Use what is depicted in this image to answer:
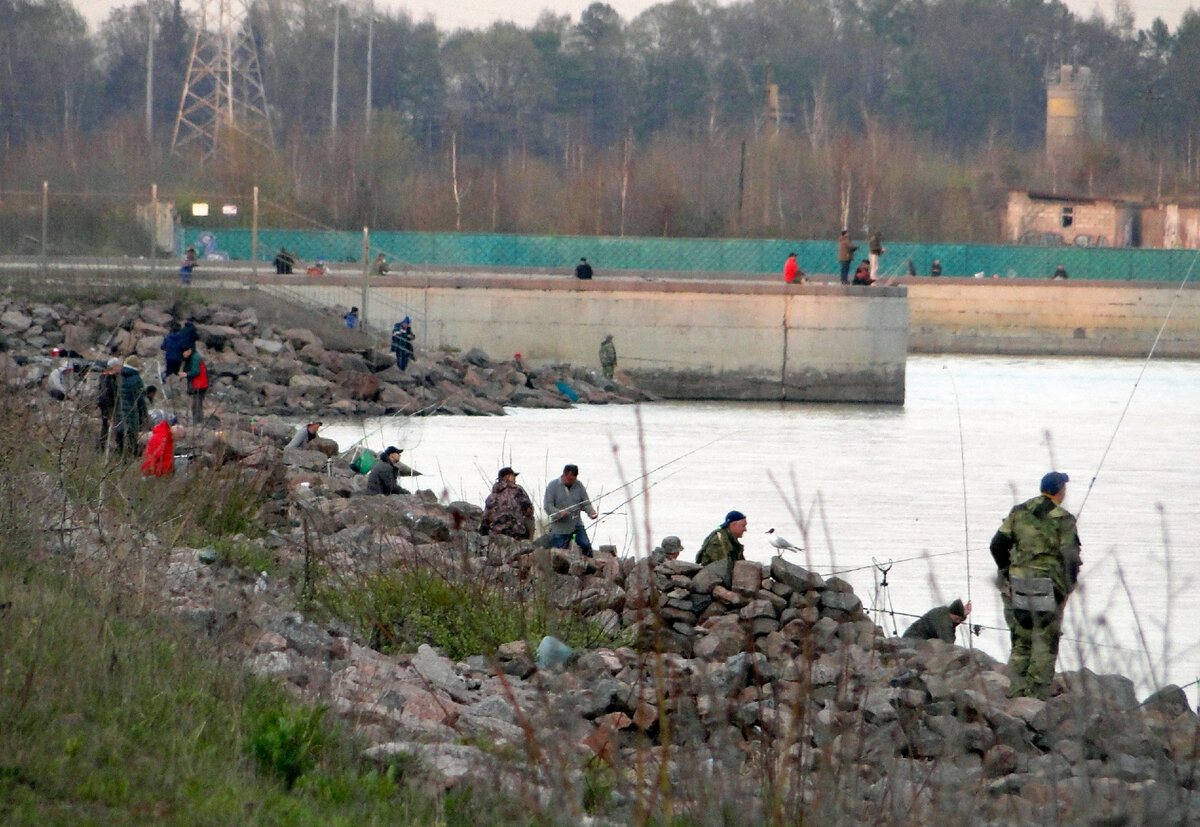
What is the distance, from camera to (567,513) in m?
11.4

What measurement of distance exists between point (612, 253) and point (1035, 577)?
4360 centimetres

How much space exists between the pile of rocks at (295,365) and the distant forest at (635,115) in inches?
391

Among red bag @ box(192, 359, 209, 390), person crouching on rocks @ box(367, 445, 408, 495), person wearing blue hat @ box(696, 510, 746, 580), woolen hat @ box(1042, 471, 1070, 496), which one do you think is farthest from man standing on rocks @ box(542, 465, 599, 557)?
red bag @ box(192, 359, 209, 390)

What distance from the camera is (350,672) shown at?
6.81 m

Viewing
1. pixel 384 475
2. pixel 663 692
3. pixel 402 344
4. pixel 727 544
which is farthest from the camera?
pixel 402 344

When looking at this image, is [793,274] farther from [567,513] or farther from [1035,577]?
[1035,577]

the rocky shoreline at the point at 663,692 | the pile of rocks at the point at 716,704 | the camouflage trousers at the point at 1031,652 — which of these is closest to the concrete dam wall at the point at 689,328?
the rocky shoreline at the point at 663,692

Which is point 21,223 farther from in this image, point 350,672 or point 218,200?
point 350,672

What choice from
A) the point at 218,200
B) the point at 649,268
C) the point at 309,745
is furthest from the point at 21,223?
the point at 309,745

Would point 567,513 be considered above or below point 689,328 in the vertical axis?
below

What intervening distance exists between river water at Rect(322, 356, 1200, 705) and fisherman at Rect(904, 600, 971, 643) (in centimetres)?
17

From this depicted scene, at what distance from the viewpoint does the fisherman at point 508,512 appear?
11.2m

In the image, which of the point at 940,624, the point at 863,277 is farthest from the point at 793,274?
the point at 940,624

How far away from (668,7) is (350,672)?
9960 cm
